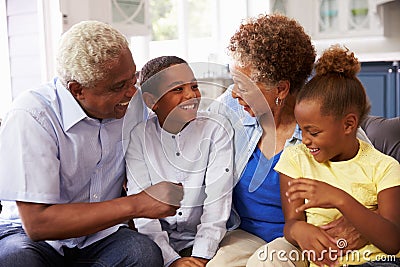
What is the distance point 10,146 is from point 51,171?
0.43 ft

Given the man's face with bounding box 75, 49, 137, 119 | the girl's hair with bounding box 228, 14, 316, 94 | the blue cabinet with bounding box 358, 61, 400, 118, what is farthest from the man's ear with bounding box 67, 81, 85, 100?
the blue cabinet with bounding box 358, 61, 400, 118

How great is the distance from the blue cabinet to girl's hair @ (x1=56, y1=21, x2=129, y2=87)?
2.79m

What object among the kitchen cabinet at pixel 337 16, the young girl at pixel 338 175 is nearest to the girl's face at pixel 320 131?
the young girl at pixel 338 175

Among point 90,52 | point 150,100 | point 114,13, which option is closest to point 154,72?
point 150,100

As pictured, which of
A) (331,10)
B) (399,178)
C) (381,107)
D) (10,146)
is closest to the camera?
(399,178)

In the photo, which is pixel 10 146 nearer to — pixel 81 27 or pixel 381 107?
pixel 81 27

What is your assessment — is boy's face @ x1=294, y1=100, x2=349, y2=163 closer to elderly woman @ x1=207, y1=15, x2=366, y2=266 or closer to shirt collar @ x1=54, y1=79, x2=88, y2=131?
elderly woman @ x1=207, y1=15, x2=366, y2=266

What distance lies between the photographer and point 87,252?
164 centimetres

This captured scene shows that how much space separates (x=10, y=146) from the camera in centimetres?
150

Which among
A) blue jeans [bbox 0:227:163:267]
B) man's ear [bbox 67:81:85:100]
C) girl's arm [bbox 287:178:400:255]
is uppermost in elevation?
man's ear [bbox 67:81:85:100]

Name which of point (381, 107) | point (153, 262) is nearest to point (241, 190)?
point (153, 262)

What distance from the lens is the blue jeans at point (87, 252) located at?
150 cm

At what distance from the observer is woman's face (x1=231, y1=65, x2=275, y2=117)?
1.60 meters

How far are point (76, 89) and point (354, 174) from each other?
81 centimetres
